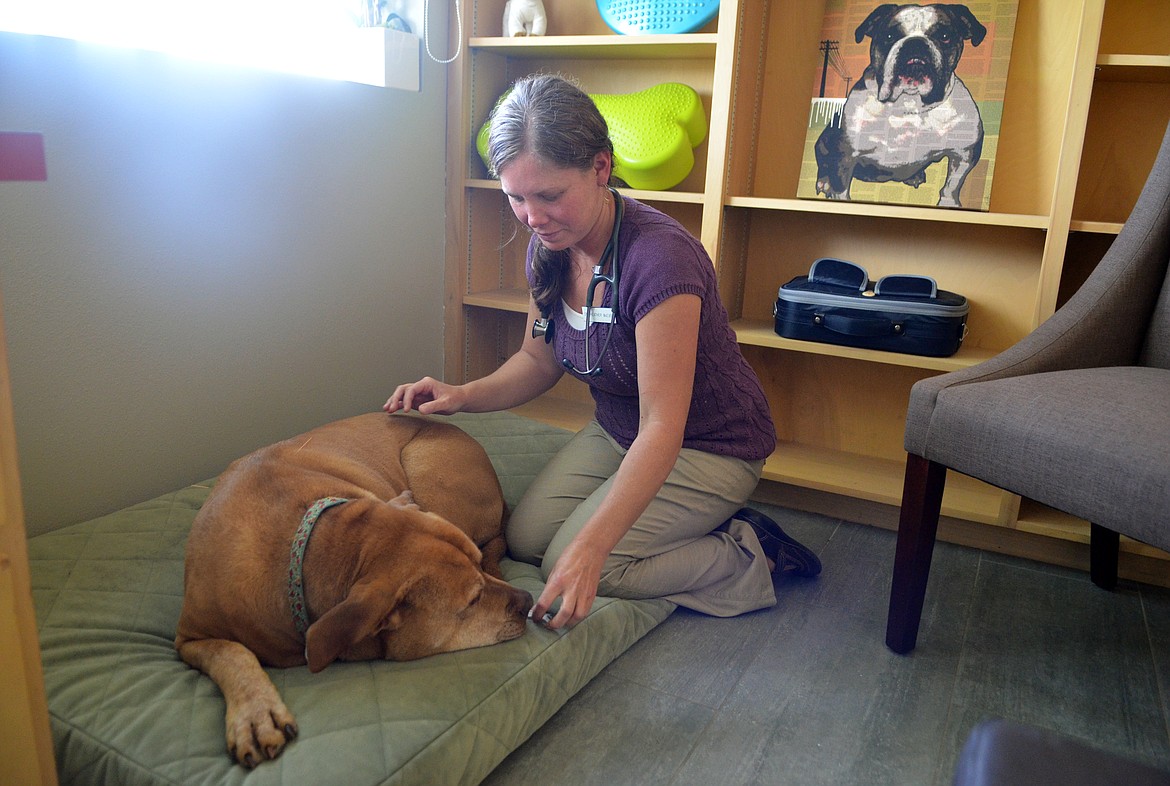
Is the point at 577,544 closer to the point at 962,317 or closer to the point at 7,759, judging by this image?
the point at 7,759

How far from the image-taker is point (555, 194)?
155 cm

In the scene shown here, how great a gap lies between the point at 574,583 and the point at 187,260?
52.0 inches

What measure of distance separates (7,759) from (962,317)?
220 cm

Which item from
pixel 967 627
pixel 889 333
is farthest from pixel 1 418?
pixel 889 333

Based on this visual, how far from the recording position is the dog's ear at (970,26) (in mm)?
2287

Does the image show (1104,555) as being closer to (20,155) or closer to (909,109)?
(909,109)

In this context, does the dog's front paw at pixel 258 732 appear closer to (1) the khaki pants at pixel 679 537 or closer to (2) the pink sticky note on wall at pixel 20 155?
(1) the khaki pants at pixel 679 537

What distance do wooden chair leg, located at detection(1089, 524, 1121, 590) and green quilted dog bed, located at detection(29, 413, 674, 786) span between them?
1.21 meters

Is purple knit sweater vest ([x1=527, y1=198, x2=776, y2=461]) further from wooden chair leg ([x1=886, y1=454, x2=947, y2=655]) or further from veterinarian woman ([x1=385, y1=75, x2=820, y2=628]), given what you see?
wooden chair leg ([x1=886, y1=454, x2=947, y2=655])

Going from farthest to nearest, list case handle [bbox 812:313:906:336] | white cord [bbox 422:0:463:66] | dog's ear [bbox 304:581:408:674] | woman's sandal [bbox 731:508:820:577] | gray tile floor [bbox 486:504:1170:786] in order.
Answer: white cord [bbox 422:0:463:66] → case handle [bbox 812:313:906:336] → woman's sandal [bbox 731:508:820:577] → gray tile floor [bbox 486:504:1170:786] → dog's ear [bbox 304:581:408:674]

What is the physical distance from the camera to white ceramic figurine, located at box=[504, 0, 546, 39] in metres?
2.68

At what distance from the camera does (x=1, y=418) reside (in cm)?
74

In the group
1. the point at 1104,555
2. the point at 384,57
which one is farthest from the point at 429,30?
the point at 1104,555

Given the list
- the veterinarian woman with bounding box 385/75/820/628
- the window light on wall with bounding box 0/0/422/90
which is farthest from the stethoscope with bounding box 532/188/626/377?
the window light on wall with bounding box 0/0/422/90
